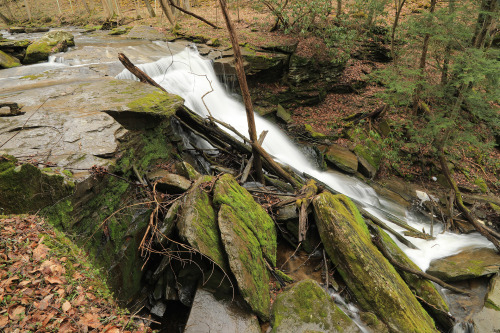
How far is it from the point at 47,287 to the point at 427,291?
6.72 m

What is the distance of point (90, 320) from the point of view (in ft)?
8.87

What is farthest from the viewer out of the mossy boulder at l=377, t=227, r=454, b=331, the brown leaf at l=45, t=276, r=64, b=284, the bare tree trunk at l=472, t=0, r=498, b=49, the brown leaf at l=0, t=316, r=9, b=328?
the bare tree trunk at l=472, t=0, r=498, b=49

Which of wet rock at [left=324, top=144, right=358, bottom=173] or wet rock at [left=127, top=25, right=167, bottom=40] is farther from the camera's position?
wet rock at [left=127, top=25, right=167, bottom=40]

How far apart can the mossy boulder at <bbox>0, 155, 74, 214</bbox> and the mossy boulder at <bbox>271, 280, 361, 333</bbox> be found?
3.57 m

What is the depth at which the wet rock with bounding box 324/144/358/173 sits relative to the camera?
1095 centimetres

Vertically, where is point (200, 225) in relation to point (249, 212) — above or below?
above

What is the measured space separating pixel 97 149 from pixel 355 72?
14.3 metres

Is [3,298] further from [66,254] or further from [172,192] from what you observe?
[172,192]

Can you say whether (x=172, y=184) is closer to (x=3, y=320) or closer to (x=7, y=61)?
(x=3, y=320)

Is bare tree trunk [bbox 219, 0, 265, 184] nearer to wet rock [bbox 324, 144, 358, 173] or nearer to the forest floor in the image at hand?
the forest floor

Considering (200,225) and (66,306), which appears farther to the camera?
(200,225)

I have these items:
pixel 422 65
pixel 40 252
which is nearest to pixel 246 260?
pixel 40 252

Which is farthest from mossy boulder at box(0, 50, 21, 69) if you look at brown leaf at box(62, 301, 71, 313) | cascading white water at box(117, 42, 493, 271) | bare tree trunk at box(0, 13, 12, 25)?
bare tree trunk at box(0, 13, 12, 25)

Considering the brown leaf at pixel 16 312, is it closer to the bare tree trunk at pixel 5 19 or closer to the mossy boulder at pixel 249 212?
the mossy boulder at pixel 249 212
